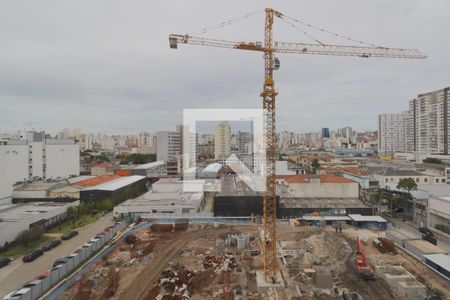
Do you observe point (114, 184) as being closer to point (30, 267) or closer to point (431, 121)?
point (30, 267)

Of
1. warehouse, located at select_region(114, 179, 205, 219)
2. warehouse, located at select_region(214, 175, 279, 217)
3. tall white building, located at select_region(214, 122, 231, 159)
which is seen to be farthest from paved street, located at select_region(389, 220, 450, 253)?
tall white building, located at select_region(214, 122, 231, 159)

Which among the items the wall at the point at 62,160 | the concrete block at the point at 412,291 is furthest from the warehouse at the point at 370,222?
the wall at the point at 62,160

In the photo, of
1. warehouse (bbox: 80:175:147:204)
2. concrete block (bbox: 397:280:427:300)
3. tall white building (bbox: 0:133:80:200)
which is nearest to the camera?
concrete block (bbox: 397:280:427:300)

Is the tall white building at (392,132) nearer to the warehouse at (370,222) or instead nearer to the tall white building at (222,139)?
the tall white building at (222,139)

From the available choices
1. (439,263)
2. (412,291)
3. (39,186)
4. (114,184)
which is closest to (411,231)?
(439,263)

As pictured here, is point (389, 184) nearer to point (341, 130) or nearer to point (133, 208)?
point (133, 208)

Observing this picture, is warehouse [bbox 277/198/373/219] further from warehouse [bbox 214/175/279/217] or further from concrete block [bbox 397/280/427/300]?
concrete block [bbox 397/280/427/300]
